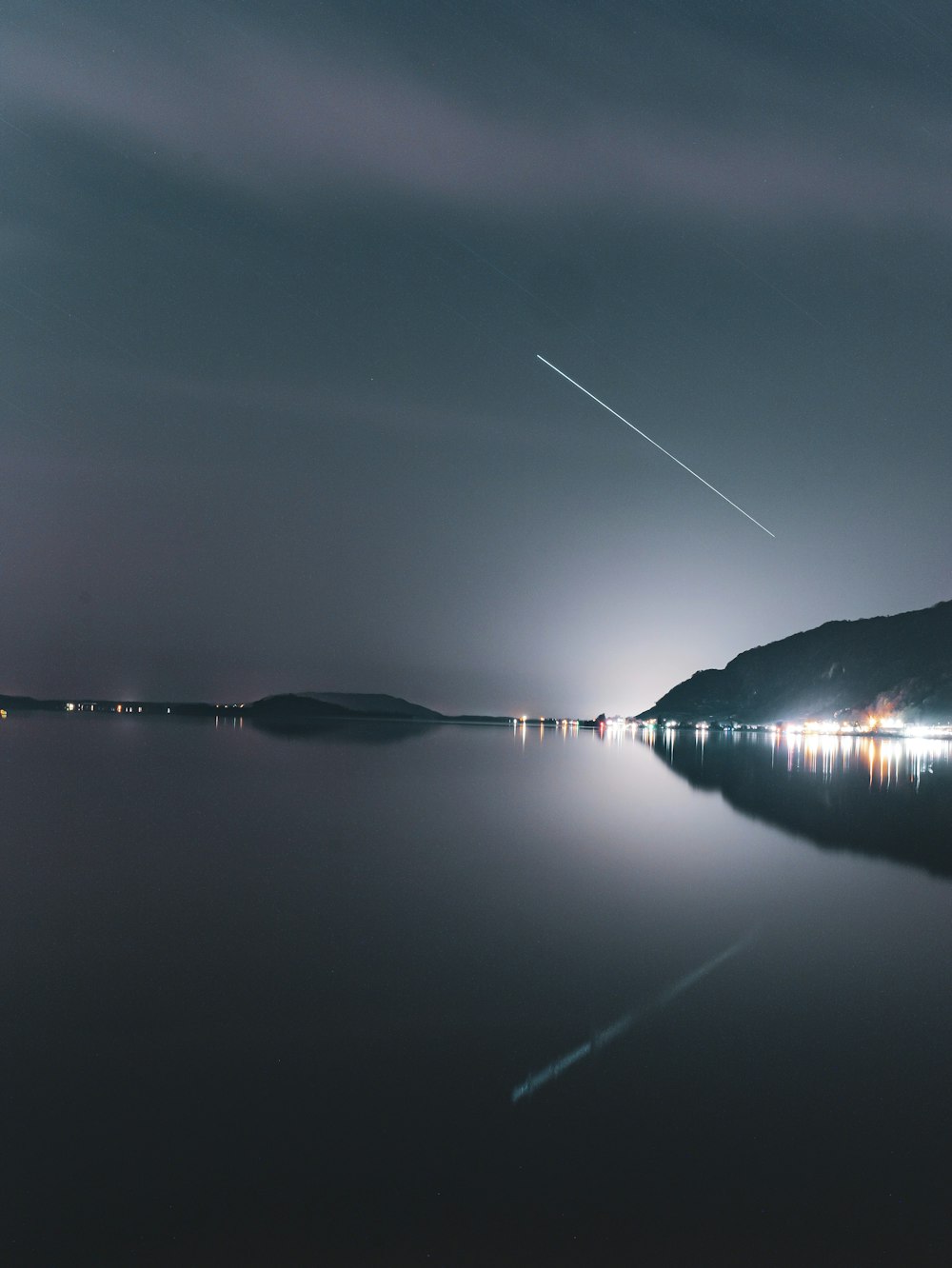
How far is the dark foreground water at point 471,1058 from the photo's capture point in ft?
18.8

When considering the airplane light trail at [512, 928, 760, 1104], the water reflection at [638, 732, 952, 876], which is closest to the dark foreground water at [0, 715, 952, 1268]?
the airplane light trail at [512, 928, 760, 1104]

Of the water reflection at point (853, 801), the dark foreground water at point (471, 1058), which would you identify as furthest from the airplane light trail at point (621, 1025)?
the water reflection at point (853, 801)

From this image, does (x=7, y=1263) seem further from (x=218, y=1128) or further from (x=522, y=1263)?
(x=522, y=1263)

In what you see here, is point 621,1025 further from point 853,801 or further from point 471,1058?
point 853,801

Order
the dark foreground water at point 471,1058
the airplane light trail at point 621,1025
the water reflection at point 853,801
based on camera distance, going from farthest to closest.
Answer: the water reflection at point 853,801 < the airplane light trail at point 621,1025 < the dark foreground water at point 471,1058

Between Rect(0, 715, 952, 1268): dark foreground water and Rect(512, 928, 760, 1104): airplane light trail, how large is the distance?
0.05m

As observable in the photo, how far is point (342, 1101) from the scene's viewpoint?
24.4ft

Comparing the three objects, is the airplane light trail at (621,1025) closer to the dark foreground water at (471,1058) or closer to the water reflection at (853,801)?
the dark foreground water at (471,1058)

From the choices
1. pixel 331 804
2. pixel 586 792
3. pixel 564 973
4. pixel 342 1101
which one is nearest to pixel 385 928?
pixel 564 973

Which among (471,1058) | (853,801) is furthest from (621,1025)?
(853,801)

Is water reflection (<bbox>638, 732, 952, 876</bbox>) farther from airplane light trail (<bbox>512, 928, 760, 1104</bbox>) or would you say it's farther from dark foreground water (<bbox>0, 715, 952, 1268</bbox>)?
airplane light trail (<bbox>512, 928, 760, 1104</bbox>)

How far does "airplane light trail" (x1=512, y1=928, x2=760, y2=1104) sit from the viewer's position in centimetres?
793

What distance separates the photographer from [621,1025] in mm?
9508

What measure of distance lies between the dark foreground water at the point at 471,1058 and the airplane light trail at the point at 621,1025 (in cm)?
5
